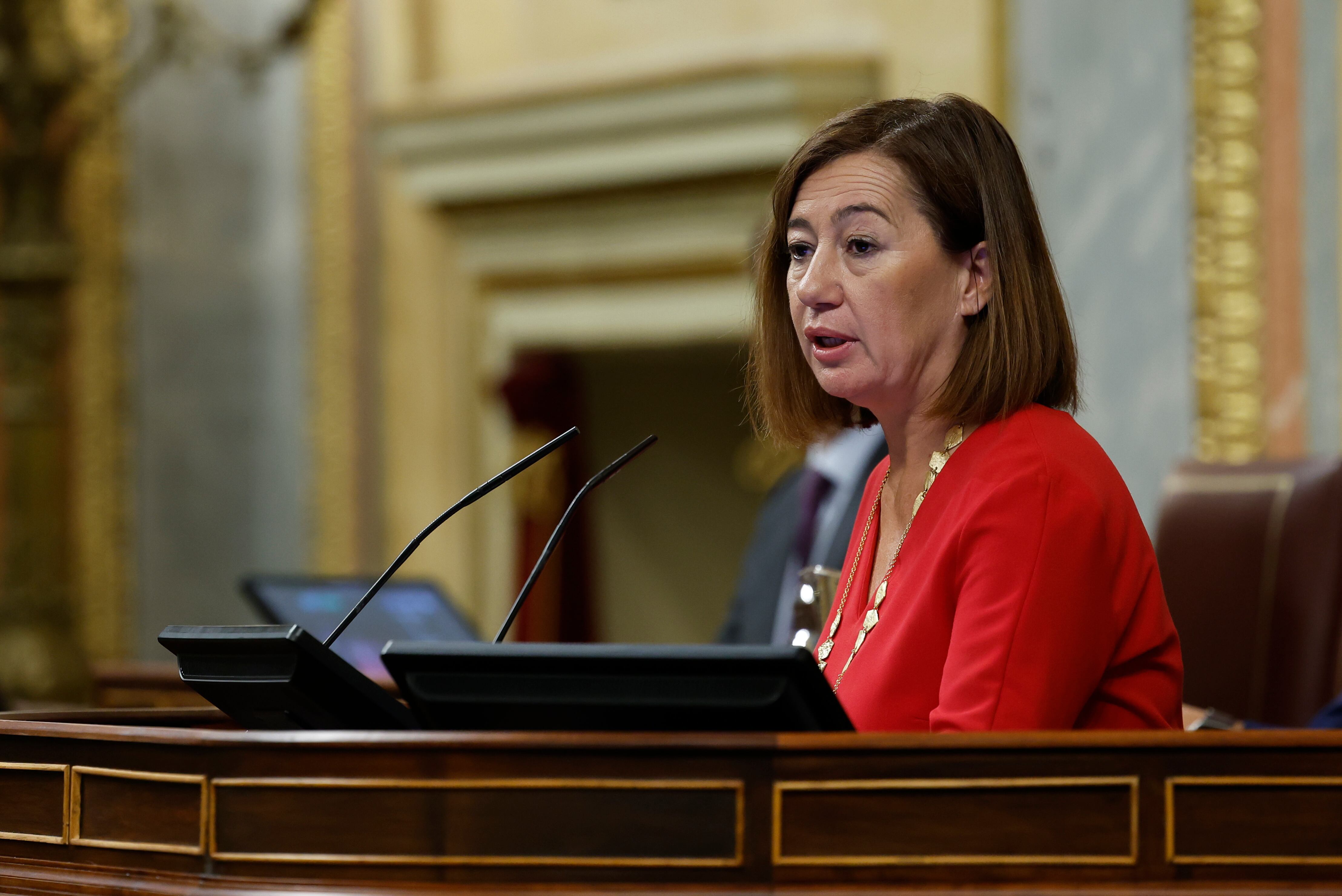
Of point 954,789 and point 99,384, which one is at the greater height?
point 99,384

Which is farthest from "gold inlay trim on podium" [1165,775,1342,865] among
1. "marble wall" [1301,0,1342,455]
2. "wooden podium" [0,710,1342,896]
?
"marble wall" [1301,0,1342,455]

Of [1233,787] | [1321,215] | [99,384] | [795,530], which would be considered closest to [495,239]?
[99,384]

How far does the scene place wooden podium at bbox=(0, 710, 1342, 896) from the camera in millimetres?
→ 1227

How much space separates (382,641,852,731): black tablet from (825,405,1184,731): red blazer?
0.17 m

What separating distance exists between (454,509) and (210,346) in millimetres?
4866

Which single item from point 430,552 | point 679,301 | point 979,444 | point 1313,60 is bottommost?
point 430,552

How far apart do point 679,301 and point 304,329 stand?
1450mm

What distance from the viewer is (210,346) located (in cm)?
619

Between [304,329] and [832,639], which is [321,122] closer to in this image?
[304,329]

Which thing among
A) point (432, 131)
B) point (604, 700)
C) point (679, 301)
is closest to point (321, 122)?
point (432, 131)

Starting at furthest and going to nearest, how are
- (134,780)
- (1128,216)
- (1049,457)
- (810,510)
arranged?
(1128,216)
(810,510)
(1049,457)
(134,780)

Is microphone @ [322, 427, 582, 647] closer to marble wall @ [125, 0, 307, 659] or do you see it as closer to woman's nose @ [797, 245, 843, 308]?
woman's nose @ [797, 245, 843, 308]

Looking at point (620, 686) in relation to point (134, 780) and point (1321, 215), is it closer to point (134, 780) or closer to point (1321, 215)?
point (134, 780)

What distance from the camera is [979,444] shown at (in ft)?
5.11
